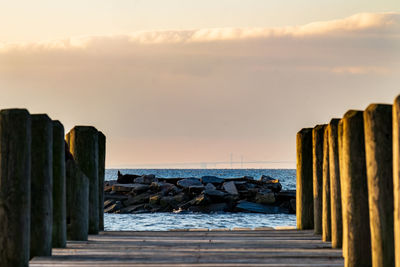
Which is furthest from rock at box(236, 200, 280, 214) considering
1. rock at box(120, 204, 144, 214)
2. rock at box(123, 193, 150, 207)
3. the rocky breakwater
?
rock at box(123, 193, 150, 207)

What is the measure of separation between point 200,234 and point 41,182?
3213mm

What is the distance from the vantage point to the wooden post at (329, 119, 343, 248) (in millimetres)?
7684

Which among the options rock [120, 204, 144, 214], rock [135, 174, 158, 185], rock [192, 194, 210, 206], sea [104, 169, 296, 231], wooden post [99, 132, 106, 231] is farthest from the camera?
rock [135, 174, 158, 185]

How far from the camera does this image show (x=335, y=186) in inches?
306

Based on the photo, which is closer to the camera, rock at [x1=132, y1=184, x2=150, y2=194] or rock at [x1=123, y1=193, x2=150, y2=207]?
rock at [x1=123, y1=193, x2=150, y2=207]

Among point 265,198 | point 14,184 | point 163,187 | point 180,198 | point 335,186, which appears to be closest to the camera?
point 14,184

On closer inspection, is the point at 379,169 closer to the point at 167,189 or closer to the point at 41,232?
the point at 41,232

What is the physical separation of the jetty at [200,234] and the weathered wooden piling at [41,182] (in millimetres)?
10

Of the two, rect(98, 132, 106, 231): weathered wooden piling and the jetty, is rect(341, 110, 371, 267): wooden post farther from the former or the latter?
rect(98, 132, 106, 231): weathered wooden piling

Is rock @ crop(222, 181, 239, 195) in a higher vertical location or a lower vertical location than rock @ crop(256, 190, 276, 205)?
higher

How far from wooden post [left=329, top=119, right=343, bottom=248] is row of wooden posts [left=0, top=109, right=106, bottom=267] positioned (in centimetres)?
309

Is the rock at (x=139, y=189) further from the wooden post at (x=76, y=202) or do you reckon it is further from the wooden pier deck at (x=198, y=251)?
the wooden post at (x=76, y=202)

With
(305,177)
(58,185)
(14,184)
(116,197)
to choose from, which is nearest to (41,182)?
(58,185)

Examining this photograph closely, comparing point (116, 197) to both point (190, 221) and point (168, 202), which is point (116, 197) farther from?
point (190, 221)
